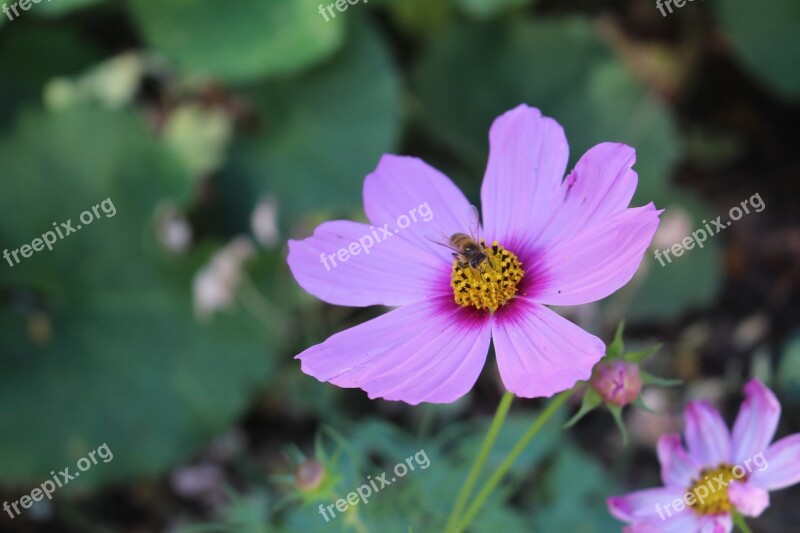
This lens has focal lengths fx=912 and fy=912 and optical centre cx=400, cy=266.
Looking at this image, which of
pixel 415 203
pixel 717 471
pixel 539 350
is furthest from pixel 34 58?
pixel 717 471

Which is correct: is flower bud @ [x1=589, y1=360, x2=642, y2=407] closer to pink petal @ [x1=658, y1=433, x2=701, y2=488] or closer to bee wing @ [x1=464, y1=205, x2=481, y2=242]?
pink petal @ [x1=658, y1=433, x2=701, y2=488]

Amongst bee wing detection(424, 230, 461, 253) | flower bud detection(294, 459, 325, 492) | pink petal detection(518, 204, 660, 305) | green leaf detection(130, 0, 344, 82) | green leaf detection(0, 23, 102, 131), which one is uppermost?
green leaf detection(0, 23, 102, 131)

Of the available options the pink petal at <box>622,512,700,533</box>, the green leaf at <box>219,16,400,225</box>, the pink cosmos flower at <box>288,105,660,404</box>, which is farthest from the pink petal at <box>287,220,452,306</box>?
the green leaf at <box>219,16,400,225</box>

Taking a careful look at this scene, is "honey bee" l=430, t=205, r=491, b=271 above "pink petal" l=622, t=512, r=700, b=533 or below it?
above

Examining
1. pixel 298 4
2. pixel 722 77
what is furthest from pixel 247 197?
pixel 722 77

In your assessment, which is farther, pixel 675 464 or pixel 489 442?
pixel 675 464

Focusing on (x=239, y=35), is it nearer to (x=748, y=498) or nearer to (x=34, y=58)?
(x=34, y=58)
